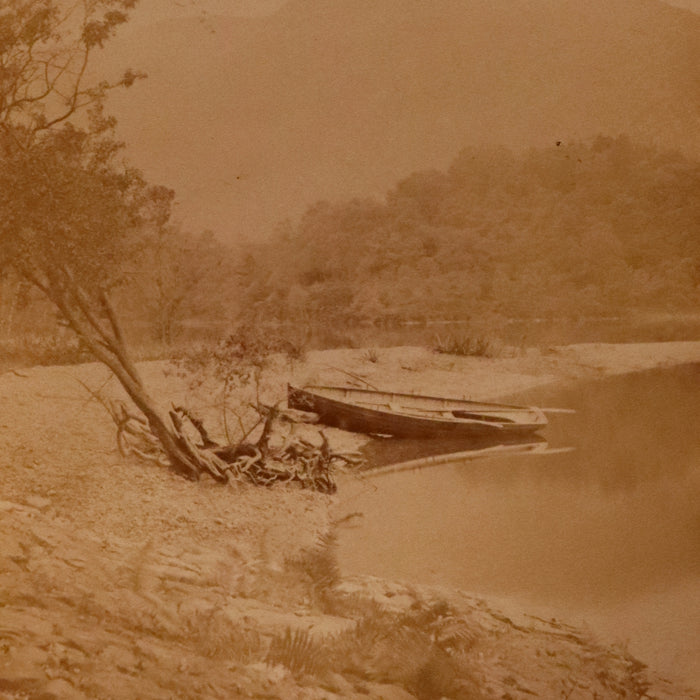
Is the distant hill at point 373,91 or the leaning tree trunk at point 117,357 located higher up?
the distant hill at point 373,91

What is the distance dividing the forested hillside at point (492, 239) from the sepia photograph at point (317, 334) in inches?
1.4

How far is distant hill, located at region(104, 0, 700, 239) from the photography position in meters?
3.88

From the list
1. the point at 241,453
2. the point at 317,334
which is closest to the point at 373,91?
the point at 317,334

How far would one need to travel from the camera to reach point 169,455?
4.42 metres

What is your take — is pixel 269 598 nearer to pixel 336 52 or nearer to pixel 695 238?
pixel 336 52

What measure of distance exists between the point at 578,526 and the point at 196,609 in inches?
122

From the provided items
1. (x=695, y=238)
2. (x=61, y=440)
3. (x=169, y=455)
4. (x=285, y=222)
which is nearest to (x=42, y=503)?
(x=61, y=440)

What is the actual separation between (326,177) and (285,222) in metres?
0.39

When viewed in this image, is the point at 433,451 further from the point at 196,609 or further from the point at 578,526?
the point at 196,609

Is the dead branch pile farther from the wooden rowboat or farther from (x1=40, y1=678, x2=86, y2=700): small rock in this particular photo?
(x1=40, y1=678, x2=86, y2=700): small rock

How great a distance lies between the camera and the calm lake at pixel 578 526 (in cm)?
393

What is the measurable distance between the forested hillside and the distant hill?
0.31m

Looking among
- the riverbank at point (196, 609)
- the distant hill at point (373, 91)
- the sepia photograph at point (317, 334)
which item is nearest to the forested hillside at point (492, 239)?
the sepia photograph at point (317, 334)

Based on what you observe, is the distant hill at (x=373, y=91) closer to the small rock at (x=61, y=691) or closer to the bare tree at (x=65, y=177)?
the bare tree at (x=65, y=177)
